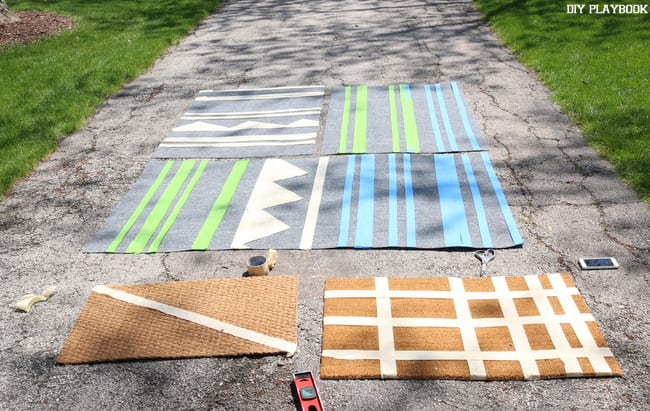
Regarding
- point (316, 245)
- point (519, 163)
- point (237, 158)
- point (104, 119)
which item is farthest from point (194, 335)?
point (104, 119)

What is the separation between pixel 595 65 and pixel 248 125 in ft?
16.5

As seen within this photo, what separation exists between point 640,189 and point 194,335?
405cm

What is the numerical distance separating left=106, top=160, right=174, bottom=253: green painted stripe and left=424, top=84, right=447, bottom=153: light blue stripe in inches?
114

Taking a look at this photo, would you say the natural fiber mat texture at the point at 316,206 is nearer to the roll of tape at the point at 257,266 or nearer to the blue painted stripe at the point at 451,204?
the blue painted stripe at the point at 451,204

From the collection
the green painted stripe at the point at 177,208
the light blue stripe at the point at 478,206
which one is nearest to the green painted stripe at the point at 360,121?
the light blue stripe at the point at 478,206

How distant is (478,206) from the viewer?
4918 millimetres

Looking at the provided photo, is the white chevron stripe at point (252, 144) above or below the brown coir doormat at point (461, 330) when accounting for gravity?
above

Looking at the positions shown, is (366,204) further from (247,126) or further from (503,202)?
(247,126)

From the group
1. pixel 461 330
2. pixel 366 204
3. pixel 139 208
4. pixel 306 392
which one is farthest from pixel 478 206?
pixel 139 208

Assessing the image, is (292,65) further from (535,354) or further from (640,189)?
(535,354)

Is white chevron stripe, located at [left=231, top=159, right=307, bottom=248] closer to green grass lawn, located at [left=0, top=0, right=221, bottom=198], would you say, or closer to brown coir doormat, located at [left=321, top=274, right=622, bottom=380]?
brown coir doormat, located at [left=321, top=274, right=622, bottom=380]

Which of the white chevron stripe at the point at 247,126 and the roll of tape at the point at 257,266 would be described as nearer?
the roll of tape at the point at 257,266

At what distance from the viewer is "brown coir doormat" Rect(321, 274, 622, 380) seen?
3.33m

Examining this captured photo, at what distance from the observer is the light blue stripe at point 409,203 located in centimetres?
455
